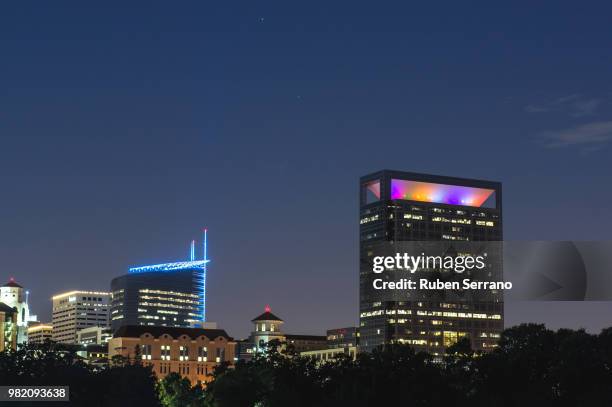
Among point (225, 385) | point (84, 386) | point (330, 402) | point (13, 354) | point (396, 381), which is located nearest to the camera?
point (330, 402)

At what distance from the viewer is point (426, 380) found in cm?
11875

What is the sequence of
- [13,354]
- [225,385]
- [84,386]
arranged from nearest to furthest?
[225,385], [84,386], [13,354]

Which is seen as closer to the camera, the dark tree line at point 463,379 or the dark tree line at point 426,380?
the dark tree line at point 463,379

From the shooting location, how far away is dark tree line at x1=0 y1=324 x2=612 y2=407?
112 metres

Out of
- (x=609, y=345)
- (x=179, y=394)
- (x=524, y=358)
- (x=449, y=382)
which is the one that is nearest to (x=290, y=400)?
(x=449, y=382)

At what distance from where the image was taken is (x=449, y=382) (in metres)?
120

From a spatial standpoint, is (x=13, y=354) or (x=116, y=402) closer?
(x=116, y=402)

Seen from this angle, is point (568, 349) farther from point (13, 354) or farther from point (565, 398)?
point (13, 354)

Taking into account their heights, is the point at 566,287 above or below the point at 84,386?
above

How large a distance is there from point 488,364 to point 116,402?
52.1 metres

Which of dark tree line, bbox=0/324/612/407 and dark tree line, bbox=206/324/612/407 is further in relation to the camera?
dark tree line, bbox=0/324/612/407

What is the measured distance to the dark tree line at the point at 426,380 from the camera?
367ft

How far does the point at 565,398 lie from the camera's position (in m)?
111

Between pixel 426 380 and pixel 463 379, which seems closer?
pixel 426 380
